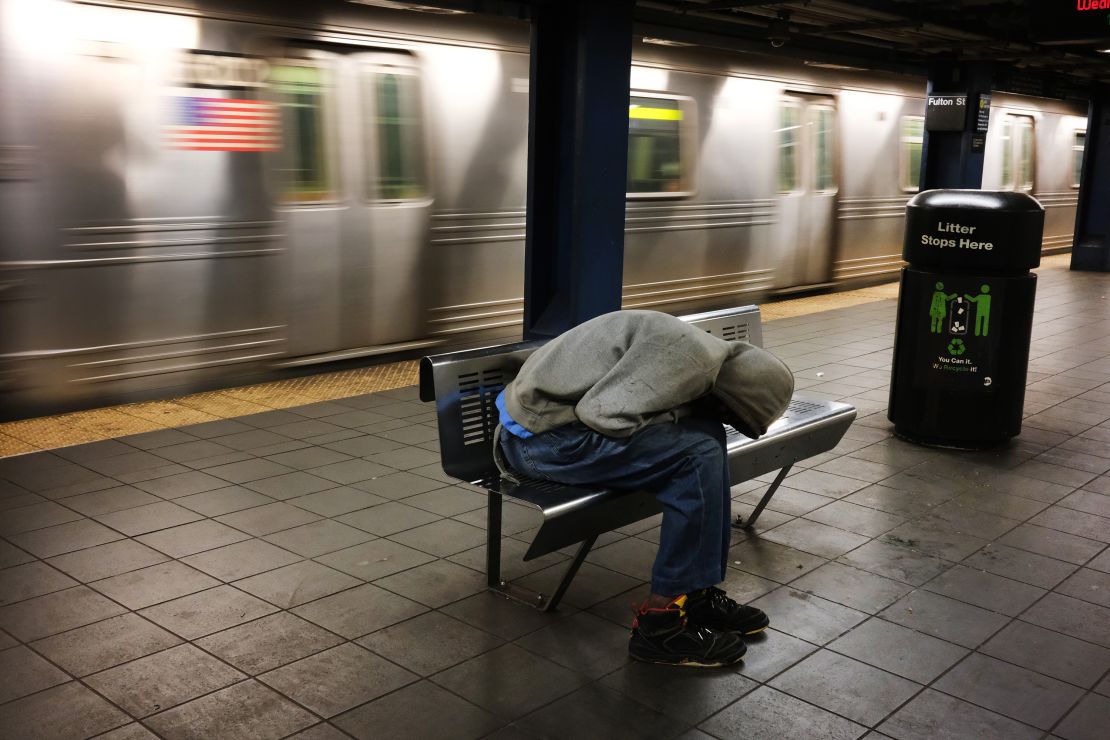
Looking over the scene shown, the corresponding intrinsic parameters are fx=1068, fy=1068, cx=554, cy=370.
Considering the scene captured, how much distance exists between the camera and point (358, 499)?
4809mm

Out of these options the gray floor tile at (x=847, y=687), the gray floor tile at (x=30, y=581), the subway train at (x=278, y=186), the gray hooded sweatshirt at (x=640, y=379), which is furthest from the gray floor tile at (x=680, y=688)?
the subway train at (x=278, y=186)

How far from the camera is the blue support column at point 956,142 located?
37.7 ft

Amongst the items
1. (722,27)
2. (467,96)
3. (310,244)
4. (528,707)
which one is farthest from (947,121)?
(528,707)

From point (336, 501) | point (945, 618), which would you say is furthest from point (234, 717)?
point (945, 618)

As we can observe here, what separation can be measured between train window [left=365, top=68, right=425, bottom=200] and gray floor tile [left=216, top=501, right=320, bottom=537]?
10.3 ft

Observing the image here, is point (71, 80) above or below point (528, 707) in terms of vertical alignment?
above

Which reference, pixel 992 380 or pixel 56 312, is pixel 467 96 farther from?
pixel 992 380

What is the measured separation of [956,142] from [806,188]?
1.84 metres

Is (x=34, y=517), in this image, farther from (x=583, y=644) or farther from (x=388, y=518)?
(x=583, y=644)

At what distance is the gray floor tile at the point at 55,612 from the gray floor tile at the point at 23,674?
4.5 inches

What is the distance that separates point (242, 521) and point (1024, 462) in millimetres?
3940

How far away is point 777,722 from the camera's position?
2955 mm

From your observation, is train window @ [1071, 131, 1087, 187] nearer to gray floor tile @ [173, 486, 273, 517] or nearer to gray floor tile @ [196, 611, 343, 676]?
gray floor tile @ [173, 486, 273, 517]

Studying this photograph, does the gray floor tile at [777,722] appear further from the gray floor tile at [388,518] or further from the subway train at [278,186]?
the subway train at [278,186]
